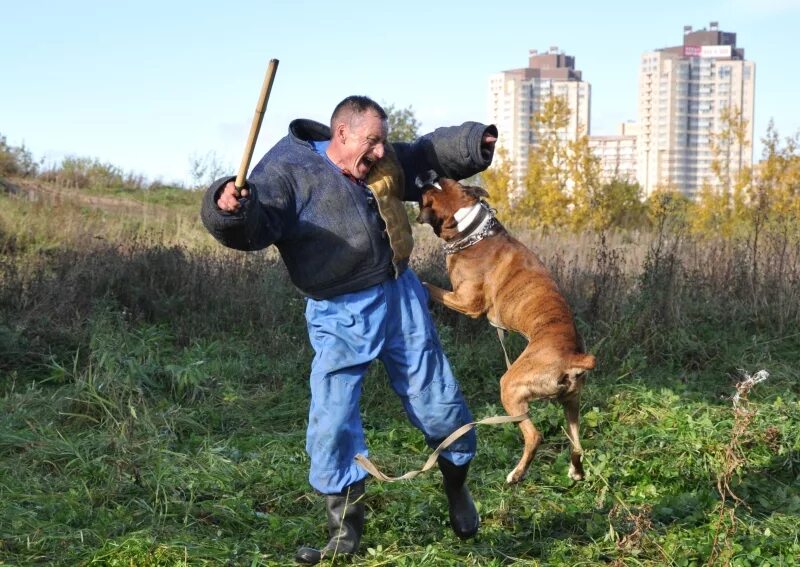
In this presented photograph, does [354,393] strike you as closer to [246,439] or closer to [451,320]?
[246,439]

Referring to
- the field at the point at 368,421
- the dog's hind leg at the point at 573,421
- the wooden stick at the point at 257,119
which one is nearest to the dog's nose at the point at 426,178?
the dog's hind leg at the point at 573,421

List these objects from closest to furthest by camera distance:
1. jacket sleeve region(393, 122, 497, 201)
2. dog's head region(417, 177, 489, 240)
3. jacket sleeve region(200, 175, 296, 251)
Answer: jacket sleeve region(200, 175, 296, 251) < jacket sleeve region(393, 122, 497, 201) < dog's head region(417, 177, 489, 240)

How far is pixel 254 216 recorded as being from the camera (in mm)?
3484

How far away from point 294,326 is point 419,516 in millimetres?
4344

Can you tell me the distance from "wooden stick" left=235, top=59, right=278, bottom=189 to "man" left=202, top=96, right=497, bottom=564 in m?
0.33

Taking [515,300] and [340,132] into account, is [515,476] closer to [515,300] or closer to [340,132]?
[515,300]

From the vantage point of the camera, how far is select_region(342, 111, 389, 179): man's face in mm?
3801

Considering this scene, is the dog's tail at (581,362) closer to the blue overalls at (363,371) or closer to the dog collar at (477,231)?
the blue overalls at (363,371)

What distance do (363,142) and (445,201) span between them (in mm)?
1324

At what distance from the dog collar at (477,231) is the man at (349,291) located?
50.5 inches

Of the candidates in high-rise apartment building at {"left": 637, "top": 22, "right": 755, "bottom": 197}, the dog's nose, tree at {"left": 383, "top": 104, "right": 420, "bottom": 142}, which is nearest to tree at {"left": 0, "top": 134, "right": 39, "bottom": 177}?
tree at {"left": 383, "top": 104, "right": 420, "bottom": 142}

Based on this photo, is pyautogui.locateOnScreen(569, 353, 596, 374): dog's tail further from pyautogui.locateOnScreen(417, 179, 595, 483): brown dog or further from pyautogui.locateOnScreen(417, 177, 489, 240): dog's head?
pyautogui.locateOnScreen(417, 177, 489, 240): dog's head

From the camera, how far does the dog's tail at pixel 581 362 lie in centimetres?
448

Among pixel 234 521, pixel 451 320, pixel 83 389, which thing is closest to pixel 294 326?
pixel 451 320
